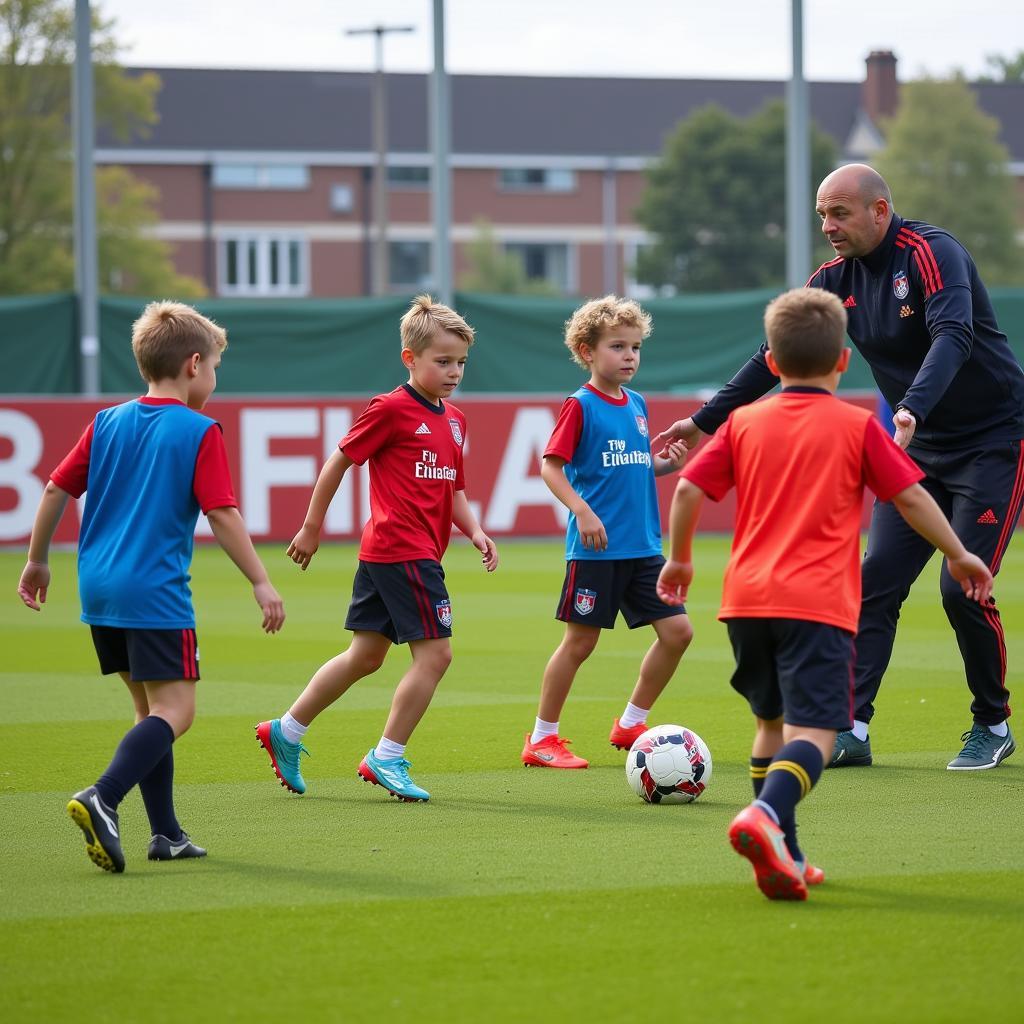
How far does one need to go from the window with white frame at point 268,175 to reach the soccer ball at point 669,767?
2139 inches

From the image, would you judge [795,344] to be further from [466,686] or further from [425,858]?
[466,686]

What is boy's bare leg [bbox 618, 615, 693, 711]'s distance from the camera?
7.01 metres

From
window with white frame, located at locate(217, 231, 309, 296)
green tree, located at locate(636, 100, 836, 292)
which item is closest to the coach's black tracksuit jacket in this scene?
green tree, located at locate(636, 100, 836, 292)

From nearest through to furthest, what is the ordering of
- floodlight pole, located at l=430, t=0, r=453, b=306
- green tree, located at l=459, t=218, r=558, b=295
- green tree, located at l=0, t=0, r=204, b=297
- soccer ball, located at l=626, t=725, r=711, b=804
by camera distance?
1. soccer ball, located at l=626, t=725, r=711, b=804
2. floodlight pole, located at l=430, t=0, r=453, b=306
3. green tree, located at l=0, t=0, r=204, b=297
4. green tree, located at l=459, t=218, r=558, b=295

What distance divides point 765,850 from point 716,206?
52.1 meters

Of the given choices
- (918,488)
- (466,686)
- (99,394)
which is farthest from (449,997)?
(99,394)

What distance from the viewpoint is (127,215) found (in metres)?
47.8

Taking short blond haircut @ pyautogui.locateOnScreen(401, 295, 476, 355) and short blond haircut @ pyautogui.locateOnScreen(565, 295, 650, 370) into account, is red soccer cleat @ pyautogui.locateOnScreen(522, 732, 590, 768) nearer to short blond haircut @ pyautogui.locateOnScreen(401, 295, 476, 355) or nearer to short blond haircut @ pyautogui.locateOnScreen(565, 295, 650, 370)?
short blond haircut @ pyautogui.locateOnScreen(565, 295, 650, 370)

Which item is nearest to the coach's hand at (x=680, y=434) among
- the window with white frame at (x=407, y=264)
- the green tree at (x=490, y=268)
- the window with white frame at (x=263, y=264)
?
the green tree at (x=490, y=268)

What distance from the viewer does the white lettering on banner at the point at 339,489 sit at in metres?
18.6

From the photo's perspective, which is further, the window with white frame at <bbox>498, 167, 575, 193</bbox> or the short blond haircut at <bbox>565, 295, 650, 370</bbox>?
the window with white frame at <bbox>498, 167, 575, 193</bbox>

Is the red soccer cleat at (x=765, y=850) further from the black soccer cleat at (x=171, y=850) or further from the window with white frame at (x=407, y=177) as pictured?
the window with white frame at (x=407, y=177)

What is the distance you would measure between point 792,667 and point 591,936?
92cm

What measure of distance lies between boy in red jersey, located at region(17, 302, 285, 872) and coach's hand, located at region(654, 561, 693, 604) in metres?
1.11
